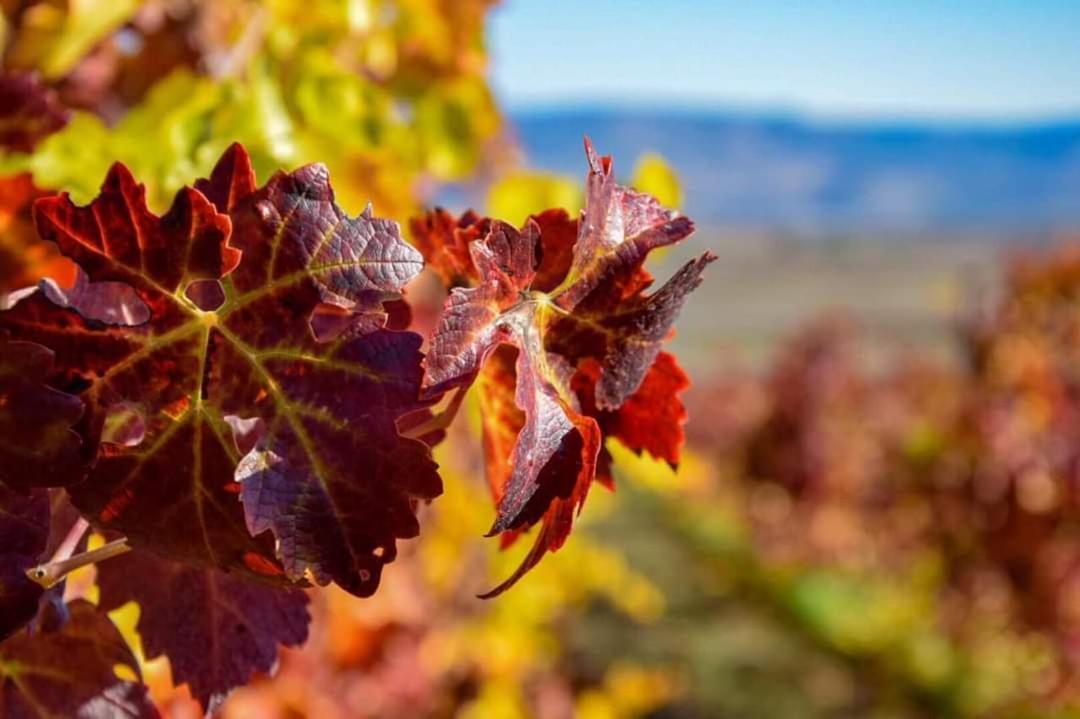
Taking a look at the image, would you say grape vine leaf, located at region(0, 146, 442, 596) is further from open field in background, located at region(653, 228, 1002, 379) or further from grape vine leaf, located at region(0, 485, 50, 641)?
open field in background, located at region(653, 228, 1002, 379)

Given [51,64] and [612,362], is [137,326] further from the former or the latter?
[51,64]

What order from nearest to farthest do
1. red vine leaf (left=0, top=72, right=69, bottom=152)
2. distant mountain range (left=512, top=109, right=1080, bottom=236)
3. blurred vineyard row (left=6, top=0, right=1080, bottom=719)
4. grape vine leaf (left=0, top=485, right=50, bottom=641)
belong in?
grape vine leaf (left=0, top=485, right=50, bottom=641) < red vine leaf (left=0, top=72, right=69, bottom=152) < blurred vineyard row (left=6, top=0, right=1080, bottom=719) < distant mountain range (left=512, top=109, right=1080, bottom=236)

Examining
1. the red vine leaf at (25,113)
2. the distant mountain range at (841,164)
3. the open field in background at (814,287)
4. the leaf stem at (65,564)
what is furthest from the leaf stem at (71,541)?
the distant mountain range at (841,164)

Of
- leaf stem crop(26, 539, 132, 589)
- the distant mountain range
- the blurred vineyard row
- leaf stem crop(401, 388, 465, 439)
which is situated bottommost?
the distant mountain range

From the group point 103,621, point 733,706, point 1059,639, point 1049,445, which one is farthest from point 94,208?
point 733,706

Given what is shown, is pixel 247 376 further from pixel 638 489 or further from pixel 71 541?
pixel 638 489

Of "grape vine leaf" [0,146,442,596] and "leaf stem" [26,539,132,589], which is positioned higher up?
"grape vine leaf" [0,146,442,596]

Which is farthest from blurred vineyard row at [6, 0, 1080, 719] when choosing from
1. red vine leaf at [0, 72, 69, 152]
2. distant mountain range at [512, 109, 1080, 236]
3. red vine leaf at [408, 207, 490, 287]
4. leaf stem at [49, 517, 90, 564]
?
distant mountain range at [512, 109, 1080, 236]

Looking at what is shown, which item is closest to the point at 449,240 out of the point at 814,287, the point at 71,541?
the point at 71,541

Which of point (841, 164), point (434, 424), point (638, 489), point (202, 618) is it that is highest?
point (434, 424)
